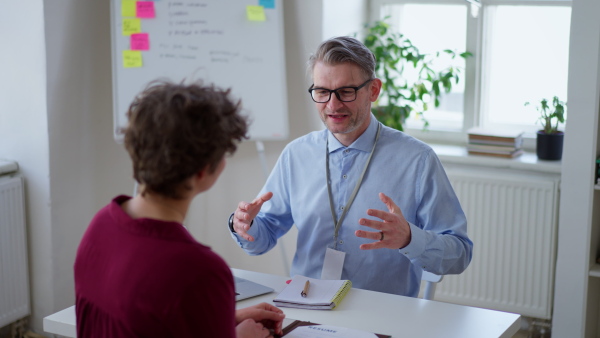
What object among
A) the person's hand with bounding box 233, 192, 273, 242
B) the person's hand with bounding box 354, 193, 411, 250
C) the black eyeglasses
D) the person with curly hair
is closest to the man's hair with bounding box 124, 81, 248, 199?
the person with curly hair

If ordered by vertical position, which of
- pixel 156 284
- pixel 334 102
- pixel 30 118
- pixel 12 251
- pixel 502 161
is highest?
pixel 334 102

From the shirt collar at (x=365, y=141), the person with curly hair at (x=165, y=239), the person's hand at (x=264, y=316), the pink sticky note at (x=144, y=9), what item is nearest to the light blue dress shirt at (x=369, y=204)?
the shirt collar at (x=365, y=141)

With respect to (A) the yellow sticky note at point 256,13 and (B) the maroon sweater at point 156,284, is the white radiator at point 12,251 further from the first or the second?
(B) the maroon sweater at point 156,284

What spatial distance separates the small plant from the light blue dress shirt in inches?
54.1

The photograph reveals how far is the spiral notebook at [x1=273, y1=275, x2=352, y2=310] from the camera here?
1.90 meters

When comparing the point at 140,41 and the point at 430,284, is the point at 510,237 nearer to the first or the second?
the point at 430,284

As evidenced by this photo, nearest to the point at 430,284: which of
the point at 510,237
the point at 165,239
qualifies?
the point at 165,239

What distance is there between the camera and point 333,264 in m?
2.25

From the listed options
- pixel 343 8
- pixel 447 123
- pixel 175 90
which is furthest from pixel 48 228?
pixel 175 90

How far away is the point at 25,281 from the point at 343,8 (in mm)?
2046

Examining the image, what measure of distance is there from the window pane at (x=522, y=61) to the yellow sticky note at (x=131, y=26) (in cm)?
175

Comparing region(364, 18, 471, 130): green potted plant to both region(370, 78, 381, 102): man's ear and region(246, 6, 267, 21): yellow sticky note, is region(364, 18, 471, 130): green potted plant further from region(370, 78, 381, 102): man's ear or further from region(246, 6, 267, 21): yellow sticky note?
region(370, 78, 381, 102): man's ear

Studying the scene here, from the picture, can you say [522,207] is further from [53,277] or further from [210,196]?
[53,277]

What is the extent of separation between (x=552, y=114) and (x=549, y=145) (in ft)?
0.48
